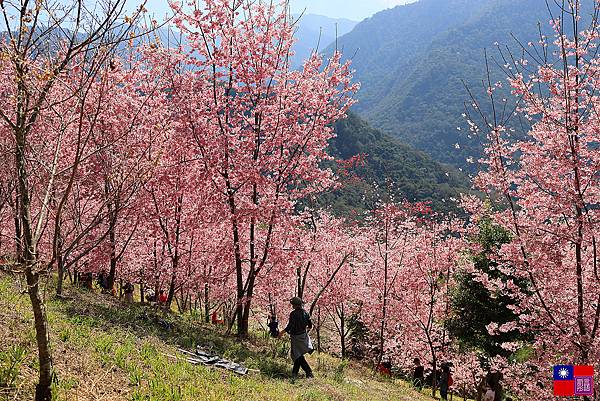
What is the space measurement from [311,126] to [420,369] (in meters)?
11.7

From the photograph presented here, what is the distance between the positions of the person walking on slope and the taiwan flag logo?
14.8 feet

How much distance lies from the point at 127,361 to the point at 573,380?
7.49 meters

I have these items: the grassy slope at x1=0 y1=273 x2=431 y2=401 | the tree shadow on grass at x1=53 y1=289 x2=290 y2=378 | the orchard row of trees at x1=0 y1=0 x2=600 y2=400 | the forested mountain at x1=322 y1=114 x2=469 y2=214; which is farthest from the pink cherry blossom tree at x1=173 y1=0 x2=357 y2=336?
the forested mountain at x1=322 y1=114 x2=469 y2=214

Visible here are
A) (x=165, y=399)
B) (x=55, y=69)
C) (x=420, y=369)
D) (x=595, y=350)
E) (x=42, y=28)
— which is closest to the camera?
(x=55, y=69)

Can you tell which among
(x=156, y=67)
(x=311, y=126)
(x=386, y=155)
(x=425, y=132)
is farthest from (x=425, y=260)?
(x=425, y=132)

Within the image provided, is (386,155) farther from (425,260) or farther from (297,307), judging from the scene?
(297,307)

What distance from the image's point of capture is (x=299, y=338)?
28.2ft

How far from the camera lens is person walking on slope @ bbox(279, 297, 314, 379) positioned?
8.54 meters

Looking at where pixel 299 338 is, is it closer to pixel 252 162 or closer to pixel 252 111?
pixel 252 162

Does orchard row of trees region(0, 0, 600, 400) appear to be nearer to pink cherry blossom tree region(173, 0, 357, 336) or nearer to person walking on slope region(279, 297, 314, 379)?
pink cherry blossom tree region(173, 0, 357, 336)

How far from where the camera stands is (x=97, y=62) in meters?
3.80

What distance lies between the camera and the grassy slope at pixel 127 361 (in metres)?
4.81

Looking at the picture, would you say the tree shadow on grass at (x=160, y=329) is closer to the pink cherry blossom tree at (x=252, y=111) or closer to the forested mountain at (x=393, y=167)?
the pink cherry blossom tree at (x=252, y=111)

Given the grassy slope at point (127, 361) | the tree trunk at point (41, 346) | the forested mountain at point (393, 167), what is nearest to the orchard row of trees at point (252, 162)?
the tree trunk at point (41, 346)
